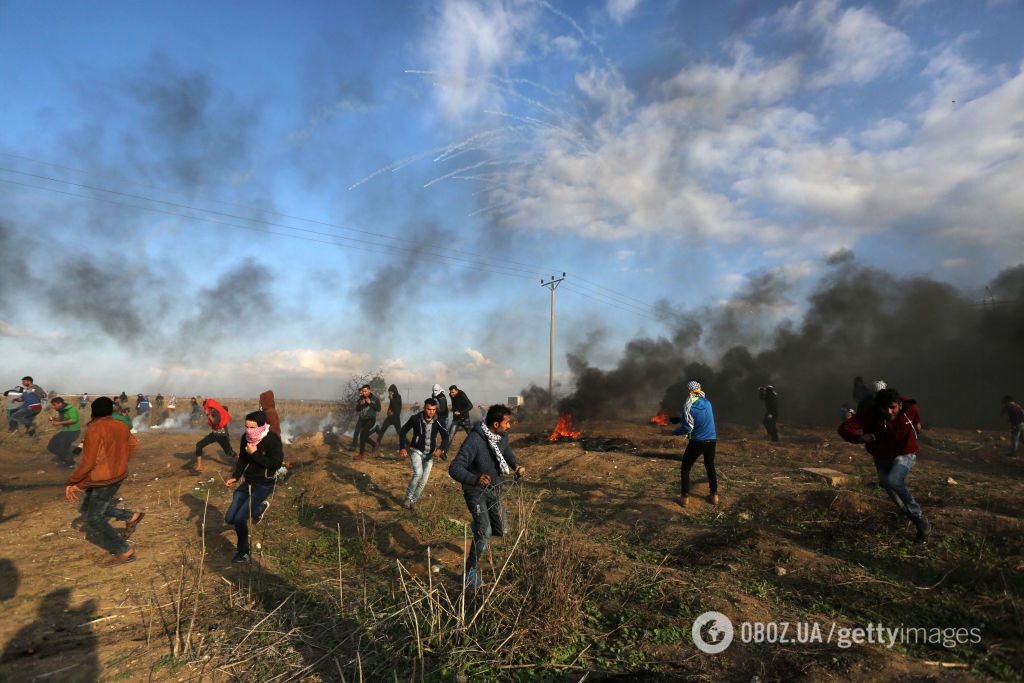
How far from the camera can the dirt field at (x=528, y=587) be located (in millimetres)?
3816

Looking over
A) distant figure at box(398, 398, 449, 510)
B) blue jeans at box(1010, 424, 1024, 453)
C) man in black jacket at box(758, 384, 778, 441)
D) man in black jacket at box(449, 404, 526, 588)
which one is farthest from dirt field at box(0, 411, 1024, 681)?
man in black jacket at box(758, 384, 778, 441)

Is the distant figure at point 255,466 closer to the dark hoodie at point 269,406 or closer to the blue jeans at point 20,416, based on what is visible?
the dark hoodie at point 269,406

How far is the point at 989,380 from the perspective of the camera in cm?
2797

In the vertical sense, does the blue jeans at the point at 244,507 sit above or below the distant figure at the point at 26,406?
below

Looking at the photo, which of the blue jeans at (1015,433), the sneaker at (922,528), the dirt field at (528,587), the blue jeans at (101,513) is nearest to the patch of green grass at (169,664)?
the dirt field at (528,587)

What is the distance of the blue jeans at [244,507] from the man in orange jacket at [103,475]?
4.42 feet

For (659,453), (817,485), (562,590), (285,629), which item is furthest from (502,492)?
(659,453)

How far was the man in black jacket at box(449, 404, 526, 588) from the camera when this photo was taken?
517cm

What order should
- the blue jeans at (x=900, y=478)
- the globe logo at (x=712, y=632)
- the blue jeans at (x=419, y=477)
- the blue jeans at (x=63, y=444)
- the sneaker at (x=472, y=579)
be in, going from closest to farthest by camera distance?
the globe logo at (x=712, y=632)
the sneaker at (x=472, y=579)
the blue jeans at (x=900, y=478)
the blue jeans at (x=419, y=477)
the blue jeans at (x=63, y=444)

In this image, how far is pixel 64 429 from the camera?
488 inches

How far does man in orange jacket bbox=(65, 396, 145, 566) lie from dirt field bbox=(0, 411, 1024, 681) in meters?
0.37

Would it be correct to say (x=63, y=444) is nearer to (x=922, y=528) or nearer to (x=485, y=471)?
(x=485, y=471)

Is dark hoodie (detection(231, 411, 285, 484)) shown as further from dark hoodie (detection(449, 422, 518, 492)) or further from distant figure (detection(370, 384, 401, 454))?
distant figure (detection(370, 384, 401, 454))

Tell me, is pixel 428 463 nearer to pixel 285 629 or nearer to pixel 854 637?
pixel 285 629
